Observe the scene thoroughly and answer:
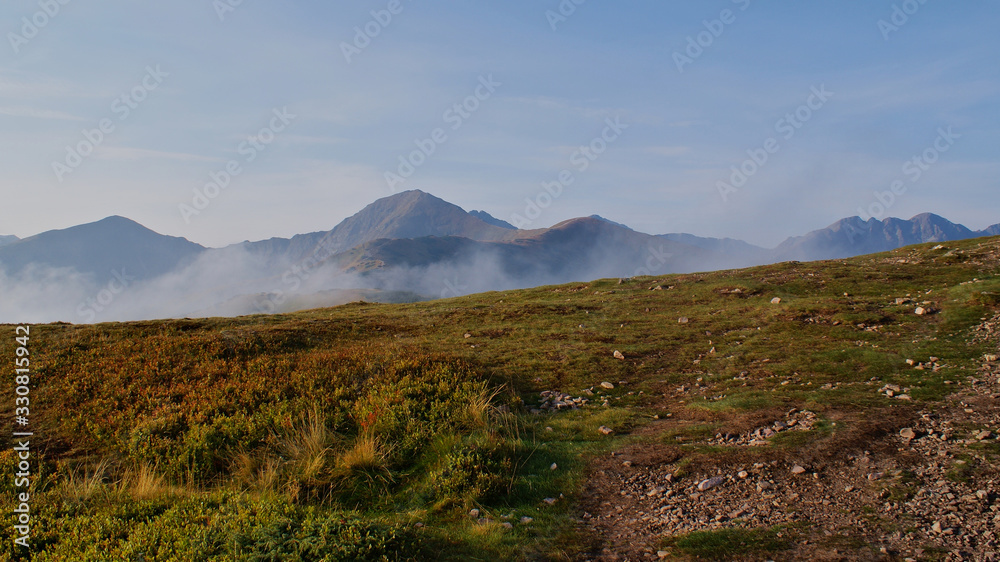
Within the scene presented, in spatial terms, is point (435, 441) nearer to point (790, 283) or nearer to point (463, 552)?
point (463, 552)

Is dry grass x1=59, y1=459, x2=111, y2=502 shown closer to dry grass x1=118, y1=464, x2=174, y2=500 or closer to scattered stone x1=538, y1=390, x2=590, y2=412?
dry grass x1=118, y1=464, x2=174, y2=500

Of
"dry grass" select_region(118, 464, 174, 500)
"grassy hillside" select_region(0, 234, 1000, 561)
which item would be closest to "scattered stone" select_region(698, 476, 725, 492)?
"grassy hillside" select_region(0, 234, 1000, 561)

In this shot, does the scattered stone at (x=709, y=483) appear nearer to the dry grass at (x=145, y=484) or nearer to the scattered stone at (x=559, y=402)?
the scattered stone at (x=559, y=402)

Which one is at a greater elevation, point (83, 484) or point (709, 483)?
point (83, 484)

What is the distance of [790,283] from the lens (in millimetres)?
30625

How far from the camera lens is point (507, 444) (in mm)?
9438

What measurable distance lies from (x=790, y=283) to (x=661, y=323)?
1246 cm

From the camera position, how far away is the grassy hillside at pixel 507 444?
6.39 meters

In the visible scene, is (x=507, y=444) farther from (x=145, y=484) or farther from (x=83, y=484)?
(x=83, y=484)

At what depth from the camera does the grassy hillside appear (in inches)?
251

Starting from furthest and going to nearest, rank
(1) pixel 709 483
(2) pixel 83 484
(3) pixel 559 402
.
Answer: (3) pixel 559 402
(2) pixel 83 484
(1) pixel 709 483

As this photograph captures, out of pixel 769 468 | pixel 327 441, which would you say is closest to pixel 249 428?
pixel 327 441

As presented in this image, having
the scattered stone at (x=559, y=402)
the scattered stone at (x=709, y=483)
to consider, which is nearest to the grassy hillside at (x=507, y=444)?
the scattered stone at (x=709, y=483)

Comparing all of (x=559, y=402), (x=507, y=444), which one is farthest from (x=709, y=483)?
(x=559, y=402)
